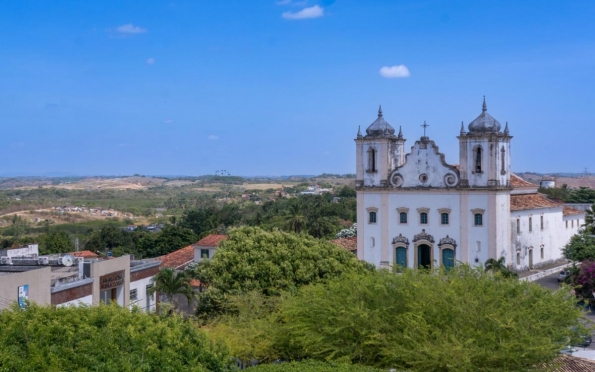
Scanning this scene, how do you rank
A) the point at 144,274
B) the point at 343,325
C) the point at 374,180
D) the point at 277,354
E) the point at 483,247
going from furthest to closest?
the point at 374,180 < the point at 483,247 < the point at 144,274 < the point at 277,354 < the point at 343,325

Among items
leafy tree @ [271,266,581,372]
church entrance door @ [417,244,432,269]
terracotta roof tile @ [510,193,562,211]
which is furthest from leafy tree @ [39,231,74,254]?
leafy tree @ [271,266,581,372]

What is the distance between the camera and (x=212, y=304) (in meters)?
26.8

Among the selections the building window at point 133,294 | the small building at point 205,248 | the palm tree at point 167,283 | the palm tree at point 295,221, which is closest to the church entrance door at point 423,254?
the small building at point 205,248

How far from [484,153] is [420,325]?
82.1ft

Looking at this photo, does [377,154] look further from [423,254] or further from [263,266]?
[263,266]

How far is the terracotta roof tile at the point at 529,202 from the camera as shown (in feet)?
145

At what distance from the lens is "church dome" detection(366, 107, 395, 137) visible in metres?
44.7

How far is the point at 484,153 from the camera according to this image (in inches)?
1633

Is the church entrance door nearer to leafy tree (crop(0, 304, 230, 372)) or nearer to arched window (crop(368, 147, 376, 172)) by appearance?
arched window (crop(368, 147, 376, 172))

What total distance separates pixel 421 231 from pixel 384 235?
2.21 metres

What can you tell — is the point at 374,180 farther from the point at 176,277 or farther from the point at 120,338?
the point at 120,338

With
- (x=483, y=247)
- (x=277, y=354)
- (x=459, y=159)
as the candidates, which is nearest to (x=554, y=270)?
(x=483, y=247)

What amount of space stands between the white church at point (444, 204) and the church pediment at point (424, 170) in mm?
57

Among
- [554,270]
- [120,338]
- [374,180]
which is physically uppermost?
[374,180]
